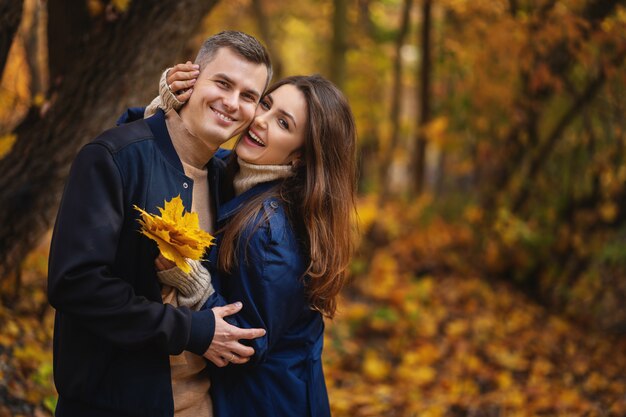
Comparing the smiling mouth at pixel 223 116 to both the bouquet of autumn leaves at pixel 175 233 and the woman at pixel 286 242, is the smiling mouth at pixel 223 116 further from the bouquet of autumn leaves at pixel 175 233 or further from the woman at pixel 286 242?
the bouquet of autumn leaves at pixel 175 233

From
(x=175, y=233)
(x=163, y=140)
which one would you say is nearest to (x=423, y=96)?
(x=163, y=140)

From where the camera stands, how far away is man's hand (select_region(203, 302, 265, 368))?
2.36 m

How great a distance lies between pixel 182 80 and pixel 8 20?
5.23 feet

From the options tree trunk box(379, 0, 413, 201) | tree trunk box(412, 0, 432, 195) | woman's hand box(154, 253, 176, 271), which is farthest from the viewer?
tree trunk box(379, 0, 413, 201)

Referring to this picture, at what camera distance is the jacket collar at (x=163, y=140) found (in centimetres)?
241

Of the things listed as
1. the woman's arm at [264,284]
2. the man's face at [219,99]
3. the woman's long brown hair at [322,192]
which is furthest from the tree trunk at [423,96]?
the woman's arm at [264,284]

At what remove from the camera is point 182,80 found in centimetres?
250

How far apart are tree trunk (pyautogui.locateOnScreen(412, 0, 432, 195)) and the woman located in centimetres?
723

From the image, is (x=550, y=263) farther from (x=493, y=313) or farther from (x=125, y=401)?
(x=125, y=401)

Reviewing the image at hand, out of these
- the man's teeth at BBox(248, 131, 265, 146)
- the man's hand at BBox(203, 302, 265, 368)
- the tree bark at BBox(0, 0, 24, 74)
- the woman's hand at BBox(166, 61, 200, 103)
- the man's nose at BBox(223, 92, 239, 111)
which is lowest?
the man's hand at BBox(203, 302, 265, 368)

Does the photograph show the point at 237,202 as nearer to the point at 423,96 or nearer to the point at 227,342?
the point at 227,342

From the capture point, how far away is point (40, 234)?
4.11 m

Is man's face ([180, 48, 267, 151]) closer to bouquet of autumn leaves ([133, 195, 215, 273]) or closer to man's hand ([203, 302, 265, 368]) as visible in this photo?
bouquet of autumn leaves ([133, 195, 215, 273])

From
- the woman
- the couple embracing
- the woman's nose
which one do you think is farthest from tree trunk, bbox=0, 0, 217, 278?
the woman's nose
